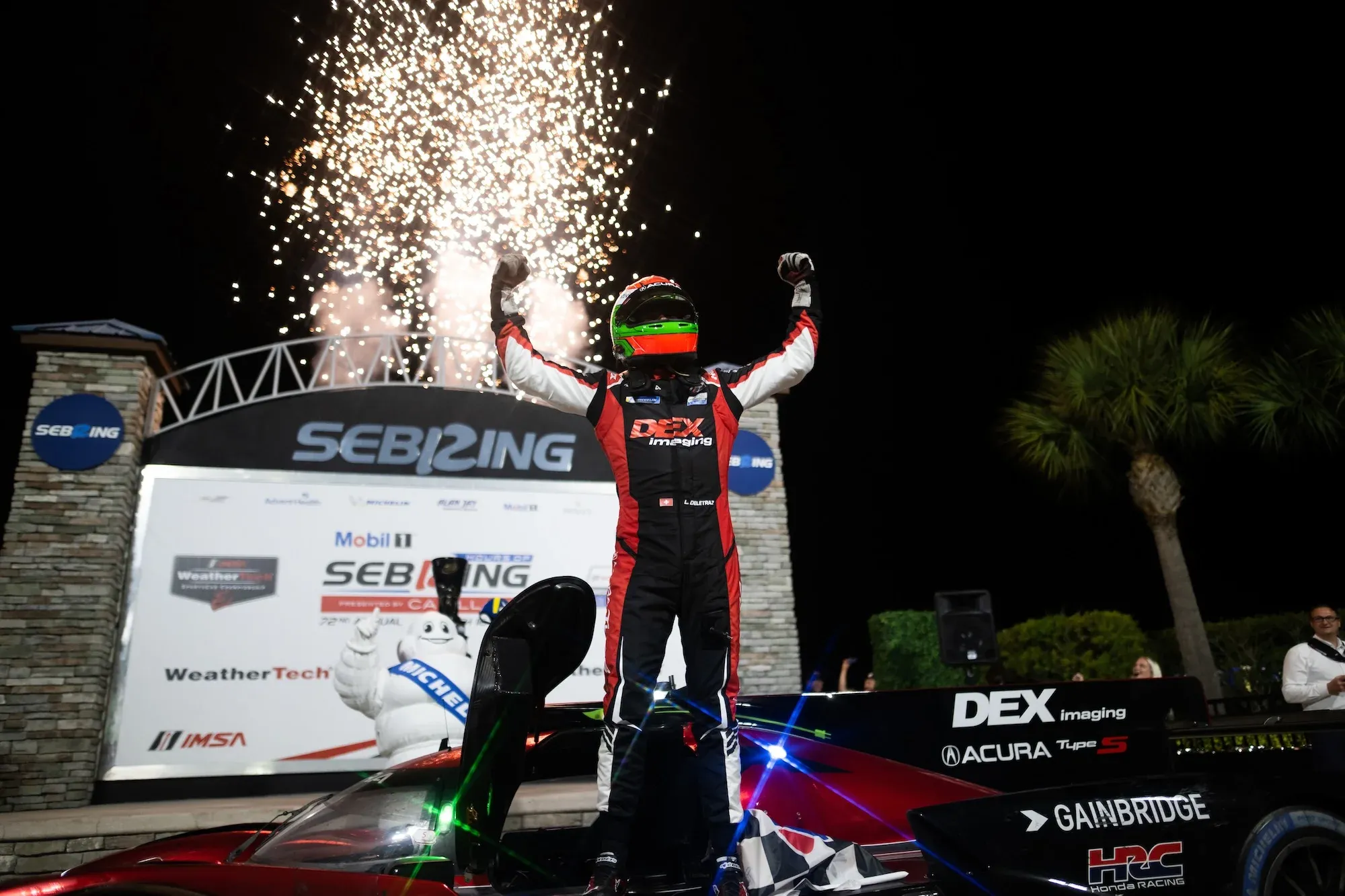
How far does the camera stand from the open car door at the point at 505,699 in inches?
93.7

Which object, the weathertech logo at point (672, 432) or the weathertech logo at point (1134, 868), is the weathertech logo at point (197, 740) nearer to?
the weathertech logo at point (672, 432)

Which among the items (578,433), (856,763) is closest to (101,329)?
(578,433)

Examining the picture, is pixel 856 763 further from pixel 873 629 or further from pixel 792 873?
pixel 873 629

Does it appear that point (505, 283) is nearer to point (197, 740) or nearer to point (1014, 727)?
point (1014, 727)

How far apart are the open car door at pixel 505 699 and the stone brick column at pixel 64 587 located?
7092mm

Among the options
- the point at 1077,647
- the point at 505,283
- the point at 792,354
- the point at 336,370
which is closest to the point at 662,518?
the point at 792,354

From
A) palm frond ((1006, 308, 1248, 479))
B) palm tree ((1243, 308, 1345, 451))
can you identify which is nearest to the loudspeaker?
palm frond ((1006, 308, 1248, 479))

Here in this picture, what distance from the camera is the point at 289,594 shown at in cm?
845

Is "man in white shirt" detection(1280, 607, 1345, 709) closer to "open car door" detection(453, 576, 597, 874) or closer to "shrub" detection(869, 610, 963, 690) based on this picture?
"open car door" detection(453, 576, 597, 874)

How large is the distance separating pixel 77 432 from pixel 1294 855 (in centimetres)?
953

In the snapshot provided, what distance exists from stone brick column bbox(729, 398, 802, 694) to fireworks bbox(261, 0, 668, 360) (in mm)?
3114

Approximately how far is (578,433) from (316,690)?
368cm

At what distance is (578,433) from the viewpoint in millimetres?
9742

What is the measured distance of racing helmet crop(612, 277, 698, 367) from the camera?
9.62 ft
